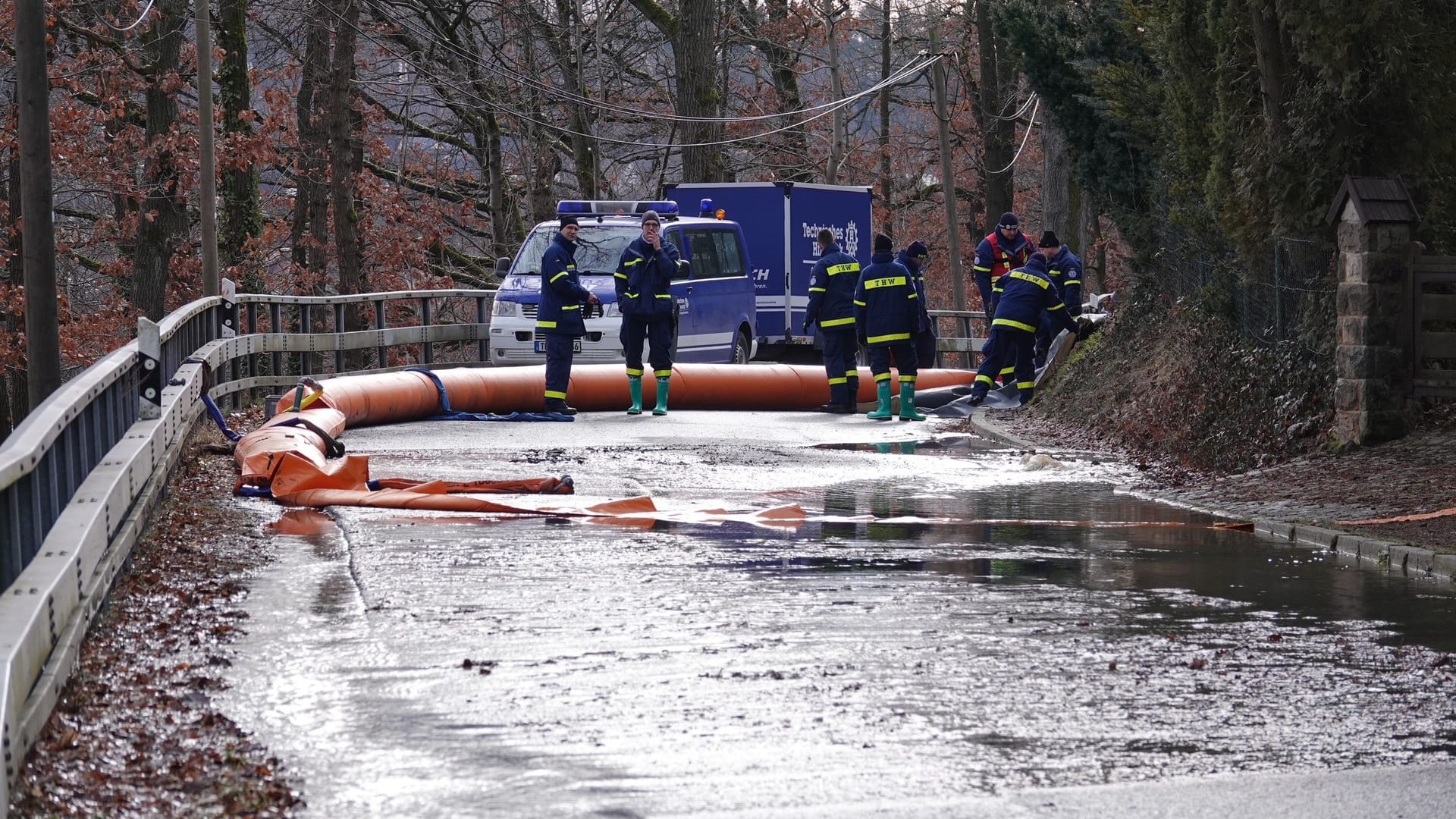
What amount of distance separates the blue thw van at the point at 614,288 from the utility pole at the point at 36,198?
24.1 ft

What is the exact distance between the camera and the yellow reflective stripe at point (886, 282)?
758 inches

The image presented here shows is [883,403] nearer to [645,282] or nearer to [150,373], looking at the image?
[645,282]

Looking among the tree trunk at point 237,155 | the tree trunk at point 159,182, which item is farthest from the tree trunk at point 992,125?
the tree trunk at point 159,182

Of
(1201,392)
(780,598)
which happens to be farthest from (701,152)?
(780,598)

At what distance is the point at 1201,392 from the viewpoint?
16.1 m

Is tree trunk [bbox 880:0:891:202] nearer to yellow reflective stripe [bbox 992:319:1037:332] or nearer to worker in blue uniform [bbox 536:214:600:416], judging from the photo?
yellow reflective stripe [bbox 992:319:1037:332]

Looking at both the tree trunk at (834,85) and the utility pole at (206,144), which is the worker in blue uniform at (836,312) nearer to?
the utility pole at (206,144)

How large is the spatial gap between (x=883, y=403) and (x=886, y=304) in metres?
1.28

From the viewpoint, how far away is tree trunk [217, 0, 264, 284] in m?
33.3

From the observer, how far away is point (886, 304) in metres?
19.3

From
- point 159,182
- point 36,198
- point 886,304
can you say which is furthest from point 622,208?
point 159,182

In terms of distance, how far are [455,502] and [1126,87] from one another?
988 centimetres

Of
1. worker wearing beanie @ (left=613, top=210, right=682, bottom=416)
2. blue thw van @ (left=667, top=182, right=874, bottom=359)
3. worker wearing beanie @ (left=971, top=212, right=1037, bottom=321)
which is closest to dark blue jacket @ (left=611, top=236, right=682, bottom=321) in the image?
worker wearing beanie @ (left=613, top=210, right=682, bottom=416)

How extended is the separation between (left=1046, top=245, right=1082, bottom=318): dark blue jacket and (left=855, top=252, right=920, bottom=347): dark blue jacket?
2.28 meters
